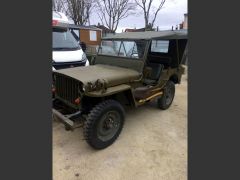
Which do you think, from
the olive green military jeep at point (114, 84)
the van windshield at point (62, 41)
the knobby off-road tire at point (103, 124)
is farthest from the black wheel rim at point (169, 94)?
the van windshield at point (62, 41)

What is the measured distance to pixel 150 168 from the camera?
10.6 feet

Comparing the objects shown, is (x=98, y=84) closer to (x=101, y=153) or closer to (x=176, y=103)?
(x=101, y=153)

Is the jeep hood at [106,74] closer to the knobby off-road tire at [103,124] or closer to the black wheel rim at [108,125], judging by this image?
the knobby off-road tire at [103,124]

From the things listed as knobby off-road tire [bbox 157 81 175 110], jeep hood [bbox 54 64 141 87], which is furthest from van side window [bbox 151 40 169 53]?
jeep hood [bbox 54 64 141 87]

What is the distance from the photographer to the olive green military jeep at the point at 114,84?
138 inches

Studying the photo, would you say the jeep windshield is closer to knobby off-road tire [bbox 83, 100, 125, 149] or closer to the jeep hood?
the jeep hood

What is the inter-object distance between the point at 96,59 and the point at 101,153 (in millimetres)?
2439

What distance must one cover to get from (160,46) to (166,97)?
4.33 ft

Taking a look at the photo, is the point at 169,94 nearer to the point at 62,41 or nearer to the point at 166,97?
the point at 166,97

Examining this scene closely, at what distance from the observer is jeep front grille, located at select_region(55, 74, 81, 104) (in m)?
3.67

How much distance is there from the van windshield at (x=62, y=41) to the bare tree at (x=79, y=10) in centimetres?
1778

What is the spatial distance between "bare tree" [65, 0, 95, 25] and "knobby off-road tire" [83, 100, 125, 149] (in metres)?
21.1

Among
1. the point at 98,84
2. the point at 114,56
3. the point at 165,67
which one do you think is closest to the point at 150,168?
the point at 98,84

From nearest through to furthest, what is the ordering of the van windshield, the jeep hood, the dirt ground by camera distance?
the dirt ground, the jeep hood, the van windshield
